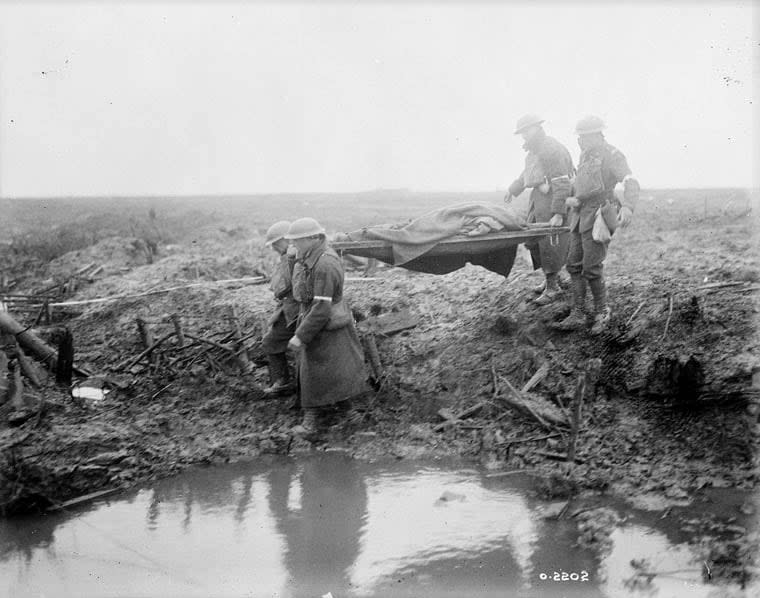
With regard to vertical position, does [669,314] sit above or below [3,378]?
above

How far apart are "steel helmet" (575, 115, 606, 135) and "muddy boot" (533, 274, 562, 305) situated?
163 cm

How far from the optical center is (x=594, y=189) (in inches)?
232

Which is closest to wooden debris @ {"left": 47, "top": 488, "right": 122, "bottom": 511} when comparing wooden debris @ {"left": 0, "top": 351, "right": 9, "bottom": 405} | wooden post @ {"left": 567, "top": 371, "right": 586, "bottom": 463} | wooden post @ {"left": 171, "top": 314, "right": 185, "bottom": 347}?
wooden debris @ {"left": 0, "top": 351, "right": 9, "bottom": 405}

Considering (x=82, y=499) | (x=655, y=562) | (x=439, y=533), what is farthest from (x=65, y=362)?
(x=655, y=562)

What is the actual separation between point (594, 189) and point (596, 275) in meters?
0.78

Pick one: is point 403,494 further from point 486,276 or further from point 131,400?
point 486,276

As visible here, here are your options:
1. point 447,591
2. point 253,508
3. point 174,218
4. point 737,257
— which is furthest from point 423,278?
point 174,218

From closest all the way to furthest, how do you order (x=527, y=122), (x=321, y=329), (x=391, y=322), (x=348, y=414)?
(x=321, y=329)
(x=348, y=414)
(x=527, y=122)
(x=391, y=322)

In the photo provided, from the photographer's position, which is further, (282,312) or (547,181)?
(547,181)

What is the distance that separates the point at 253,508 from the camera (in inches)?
193

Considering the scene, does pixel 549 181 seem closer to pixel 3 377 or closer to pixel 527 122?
pixel 527 122

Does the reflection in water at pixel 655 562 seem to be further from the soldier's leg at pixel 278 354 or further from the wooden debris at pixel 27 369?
the wooden debris at pixel 27 369

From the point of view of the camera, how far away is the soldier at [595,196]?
583 cm

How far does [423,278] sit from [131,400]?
13.5 ft
